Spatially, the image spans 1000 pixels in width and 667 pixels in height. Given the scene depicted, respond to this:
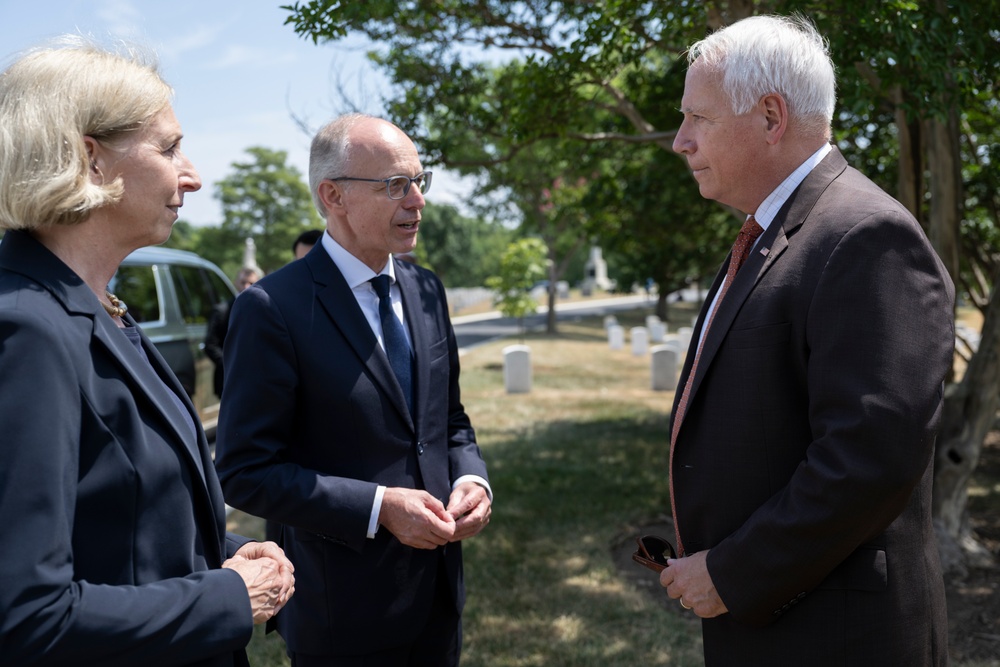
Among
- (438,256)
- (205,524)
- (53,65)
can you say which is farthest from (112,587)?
(438,256)

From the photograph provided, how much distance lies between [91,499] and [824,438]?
4.83ft

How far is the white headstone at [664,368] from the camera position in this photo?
49.5 feet

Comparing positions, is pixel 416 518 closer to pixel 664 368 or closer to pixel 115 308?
pixel 115 308

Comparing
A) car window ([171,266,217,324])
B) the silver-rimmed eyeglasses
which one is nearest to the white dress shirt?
the silver-rimmed eyeglasses

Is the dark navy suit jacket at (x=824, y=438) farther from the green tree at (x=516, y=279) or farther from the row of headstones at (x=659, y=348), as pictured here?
the green tree at (x=516, y=279)

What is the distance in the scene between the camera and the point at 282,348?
248 centimetres

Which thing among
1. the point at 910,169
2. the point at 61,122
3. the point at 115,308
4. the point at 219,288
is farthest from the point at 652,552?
the point at 219,288

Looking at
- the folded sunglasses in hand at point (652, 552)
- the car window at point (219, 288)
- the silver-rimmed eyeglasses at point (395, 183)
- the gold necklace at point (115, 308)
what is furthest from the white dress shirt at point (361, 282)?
the car window at point (219, 288)

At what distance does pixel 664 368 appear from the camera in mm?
15188

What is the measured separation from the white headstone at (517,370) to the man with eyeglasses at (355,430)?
11804 mm

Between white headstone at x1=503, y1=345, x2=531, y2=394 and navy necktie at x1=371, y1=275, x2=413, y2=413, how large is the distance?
38.8 ft

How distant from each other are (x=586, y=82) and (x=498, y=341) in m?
20.5

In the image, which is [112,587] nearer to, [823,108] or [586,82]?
[823,108]

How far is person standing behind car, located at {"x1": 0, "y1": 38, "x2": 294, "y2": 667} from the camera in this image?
4.34ft
